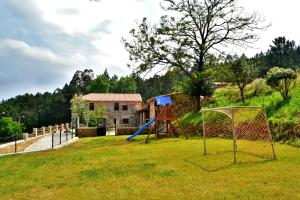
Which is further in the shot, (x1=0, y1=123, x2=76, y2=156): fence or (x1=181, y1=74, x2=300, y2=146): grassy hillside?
(x1=0, y1=123, x2=76, y2=156): fence

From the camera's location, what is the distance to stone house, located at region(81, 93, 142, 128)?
5769 centimetres

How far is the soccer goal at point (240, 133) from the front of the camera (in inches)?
513

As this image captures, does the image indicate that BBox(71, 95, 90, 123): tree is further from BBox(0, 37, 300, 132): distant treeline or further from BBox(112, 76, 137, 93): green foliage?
BBox(112, 76, 137, 93): green foliage

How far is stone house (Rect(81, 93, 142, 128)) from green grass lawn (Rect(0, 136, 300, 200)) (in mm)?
43696

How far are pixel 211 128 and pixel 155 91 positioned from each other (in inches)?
2686

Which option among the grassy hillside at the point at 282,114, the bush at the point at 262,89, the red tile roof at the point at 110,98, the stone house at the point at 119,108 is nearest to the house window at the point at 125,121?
the stone house at the point at 119,108

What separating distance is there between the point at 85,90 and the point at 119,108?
104ft

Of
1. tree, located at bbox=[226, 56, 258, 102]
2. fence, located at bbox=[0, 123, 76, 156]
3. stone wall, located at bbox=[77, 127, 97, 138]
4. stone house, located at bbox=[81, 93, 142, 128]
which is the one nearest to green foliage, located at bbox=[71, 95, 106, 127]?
stone house, located at bbox=[81, 93, 142, 128]

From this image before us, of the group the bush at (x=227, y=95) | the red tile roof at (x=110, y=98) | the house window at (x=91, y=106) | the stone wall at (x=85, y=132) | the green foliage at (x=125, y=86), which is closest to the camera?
the bush at (x=227, y=95)

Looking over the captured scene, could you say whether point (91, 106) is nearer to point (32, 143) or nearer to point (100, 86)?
point (100, 86)

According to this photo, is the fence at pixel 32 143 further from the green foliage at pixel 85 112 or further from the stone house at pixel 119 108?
the stone house at pixel 119 108

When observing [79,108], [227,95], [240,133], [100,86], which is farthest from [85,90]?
[240,133]

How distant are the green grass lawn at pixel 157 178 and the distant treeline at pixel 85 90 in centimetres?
4114

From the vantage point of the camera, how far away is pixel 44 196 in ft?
26.8
